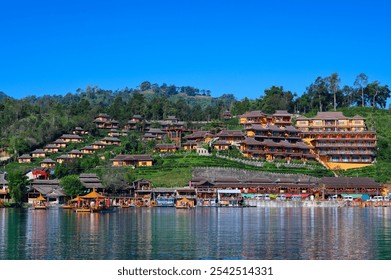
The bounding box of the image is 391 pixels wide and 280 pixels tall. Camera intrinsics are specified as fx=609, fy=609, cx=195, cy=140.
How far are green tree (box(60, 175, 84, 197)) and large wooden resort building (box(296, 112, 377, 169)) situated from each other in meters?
47.8

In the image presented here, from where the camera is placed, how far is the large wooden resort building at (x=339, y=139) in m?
113

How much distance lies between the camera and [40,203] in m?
87.1

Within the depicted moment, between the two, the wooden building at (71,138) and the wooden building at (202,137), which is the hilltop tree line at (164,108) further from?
the wooden building at (202,137)

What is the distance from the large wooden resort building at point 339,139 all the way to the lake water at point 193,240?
2191 inches

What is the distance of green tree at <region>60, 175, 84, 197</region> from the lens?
90.1 meters

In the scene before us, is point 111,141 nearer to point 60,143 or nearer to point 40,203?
point 60,143

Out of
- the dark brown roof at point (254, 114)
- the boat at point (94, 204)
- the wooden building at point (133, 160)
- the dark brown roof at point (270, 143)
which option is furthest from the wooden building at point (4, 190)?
the dark brown roof at point (254, 114)

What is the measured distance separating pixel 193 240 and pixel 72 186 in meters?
51.4

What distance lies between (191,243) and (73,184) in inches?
2090

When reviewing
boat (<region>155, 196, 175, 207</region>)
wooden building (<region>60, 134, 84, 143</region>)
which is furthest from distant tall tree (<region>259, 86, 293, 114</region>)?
boat (<region>155, 196, 175, 207</region>)

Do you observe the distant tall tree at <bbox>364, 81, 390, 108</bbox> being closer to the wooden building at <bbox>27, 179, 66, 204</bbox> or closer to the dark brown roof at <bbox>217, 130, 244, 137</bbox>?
the dark brown roof at <bbox>217, 130, 244, 137</bbox>

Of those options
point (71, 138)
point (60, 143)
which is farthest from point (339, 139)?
point (60, 143)

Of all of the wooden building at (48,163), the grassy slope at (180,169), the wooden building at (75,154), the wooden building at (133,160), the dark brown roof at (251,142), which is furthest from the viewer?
the wooden building at (75,154)
